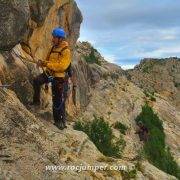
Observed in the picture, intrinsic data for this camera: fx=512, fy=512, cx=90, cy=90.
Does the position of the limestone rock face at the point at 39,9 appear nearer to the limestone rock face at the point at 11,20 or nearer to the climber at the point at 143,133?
the limestone rock face at the point at 11,20

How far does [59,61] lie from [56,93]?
43.2 inches

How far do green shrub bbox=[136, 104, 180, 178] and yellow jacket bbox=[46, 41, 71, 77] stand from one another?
9.66 m

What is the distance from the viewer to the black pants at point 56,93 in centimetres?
1603

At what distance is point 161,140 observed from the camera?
31.8 meters

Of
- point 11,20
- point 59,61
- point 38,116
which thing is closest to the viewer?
point 11,20

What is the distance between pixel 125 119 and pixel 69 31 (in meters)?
8.80

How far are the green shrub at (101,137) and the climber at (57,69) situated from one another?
3.97 m

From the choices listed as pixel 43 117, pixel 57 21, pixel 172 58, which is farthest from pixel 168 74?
pixel 43 117

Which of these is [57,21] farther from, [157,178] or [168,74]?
[168,74]

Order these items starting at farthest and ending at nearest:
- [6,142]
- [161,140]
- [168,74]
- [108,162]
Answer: [168,74] → [161,140] → [108,162] → [6,142]

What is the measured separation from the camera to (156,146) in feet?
98.2

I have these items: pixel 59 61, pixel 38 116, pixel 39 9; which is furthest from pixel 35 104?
pixel 39 9

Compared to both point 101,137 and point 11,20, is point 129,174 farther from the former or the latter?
point 101,137

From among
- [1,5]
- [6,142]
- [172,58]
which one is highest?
[172,58]
